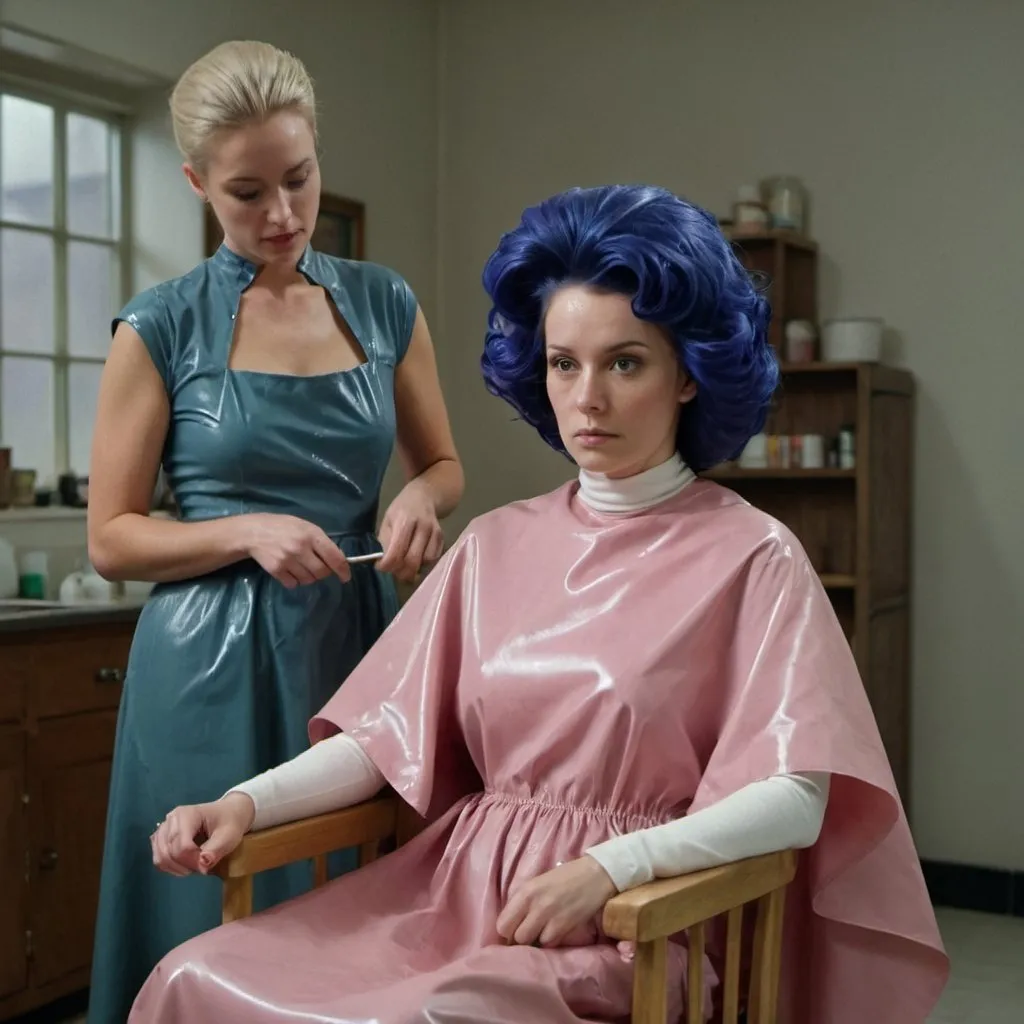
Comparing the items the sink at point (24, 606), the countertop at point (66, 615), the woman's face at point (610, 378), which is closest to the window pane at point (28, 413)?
the sink at point (24, 606)

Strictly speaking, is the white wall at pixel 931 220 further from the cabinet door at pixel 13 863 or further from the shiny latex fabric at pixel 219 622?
the shiny latex fabric at pixel 219 622

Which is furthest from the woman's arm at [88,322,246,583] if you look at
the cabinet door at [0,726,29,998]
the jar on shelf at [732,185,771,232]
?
the jar on shelf at [732,185,771,232]

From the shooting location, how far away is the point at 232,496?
1.81 meters

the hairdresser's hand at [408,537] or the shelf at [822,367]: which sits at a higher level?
the shelf at [822,367]

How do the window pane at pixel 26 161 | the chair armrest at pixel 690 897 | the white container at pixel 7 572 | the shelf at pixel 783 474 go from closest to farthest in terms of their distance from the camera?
the chair armrest at pixel 690 897
the white container at pixel 7 572
the window pane at pixel 26 161
the shelf at pixel 783 474

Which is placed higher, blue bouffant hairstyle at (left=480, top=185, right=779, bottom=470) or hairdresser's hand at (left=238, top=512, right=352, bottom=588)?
blue bouffant hairstyle at (left=480, top=185, right=779, bottom=470)

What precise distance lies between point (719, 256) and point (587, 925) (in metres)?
0.74

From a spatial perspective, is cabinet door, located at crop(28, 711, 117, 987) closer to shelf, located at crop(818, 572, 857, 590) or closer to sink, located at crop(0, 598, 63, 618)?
sink, located at crop(0, 598, 63, 618)

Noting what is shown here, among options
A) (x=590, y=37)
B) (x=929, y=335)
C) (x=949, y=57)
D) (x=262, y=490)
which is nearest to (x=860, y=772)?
(x=262, y=490)

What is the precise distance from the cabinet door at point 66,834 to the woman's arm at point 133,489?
54.5 inches

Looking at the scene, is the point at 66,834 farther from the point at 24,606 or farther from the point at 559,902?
the point at 559,902

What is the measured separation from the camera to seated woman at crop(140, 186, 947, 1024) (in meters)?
1.46

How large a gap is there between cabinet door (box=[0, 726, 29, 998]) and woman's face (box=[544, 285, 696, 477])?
1.78 metres

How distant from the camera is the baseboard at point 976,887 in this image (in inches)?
161
